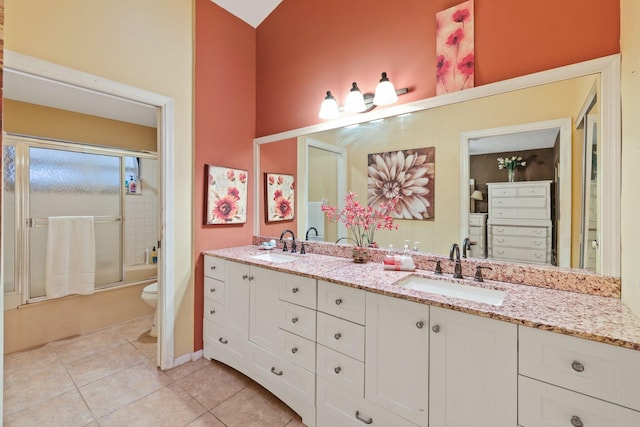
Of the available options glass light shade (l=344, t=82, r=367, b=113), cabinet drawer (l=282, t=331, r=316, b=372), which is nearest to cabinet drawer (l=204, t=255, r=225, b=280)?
cabinet drawer (l=282, t=331, r=316, b=372)

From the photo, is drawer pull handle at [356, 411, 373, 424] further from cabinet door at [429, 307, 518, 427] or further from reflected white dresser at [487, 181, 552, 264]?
reflected white dresser at [487, 181, 552, 264]

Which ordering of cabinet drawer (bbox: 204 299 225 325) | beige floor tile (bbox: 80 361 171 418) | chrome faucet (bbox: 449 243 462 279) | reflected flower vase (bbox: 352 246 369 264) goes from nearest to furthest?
chrome faucet (bbox: 449 243 462 279)
beige floor tile (bbox: 80 361 171 418)
reflected flower vase (bbox: 352 246 369 264)
cabinet drawer (bbox: 204 299 225 325)

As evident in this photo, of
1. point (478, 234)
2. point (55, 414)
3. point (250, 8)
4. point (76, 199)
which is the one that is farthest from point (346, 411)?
point (76, 199)

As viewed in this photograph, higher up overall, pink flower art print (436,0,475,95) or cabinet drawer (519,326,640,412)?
pink flower art print (436,0,475,95)

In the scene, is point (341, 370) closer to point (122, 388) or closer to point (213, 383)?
point (213, 383)

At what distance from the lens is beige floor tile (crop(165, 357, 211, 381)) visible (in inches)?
82.6

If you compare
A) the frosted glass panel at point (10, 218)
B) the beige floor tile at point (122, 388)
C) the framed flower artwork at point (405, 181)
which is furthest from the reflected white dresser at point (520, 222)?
the frosted glass panel at point (10, 218)

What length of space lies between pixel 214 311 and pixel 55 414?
1.02 metres

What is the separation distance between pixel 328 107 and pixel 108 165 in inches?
105

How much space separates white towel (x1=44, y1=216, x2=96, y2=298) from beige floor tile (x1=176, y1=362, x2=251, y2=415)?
163cm

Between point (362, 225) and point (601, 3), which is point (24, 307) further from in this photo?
point (601, 3)

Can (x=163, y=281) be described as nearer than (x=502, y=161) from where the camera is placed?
No

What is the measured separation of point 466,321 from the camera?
111cm

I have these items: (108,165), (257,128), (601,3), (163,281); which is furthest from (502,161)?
(108,165)
